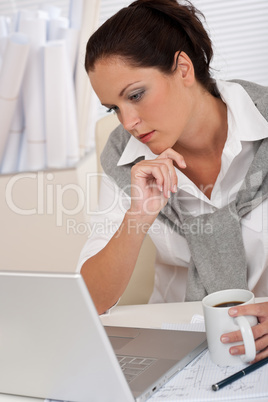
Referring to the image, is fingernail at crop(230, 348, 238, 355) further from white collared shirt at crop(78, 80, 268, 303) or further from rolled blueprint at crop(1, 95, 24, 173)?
rolled blueprint at crop(1, 95, 24, 173)

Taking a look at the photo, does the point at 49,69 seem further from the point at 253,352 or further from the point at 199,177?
the point at 253,352

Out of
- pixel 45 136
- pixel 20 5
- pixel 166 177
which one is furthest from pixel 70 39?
pixel 166 177

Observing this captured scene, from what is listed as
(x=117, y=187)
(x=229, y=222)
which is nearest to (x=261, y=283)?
(x=229, y=222)

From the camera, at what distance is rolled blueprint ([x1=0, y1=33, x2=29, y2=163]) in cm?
227

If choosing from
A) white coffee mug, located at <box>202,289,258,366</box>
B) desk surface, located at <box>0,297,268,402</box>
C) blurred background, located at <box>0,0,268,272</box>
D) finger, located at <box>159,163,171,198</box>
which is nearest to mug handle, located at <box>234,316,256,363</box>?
white coffee mug, located at <box>202,289,258,366</box>

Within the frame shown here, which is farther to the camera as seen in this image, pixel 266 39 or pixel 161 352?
pixel 266 39

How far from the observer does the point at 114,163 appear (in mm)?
1562

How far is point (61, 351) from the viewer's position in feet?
2.49

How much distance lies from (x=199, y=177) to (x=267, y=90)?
0.29 meters

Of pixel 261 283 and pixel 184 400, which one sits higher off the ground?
pixel 184 400

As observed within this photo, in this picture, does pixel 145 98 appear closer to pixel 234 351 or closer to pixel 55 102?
pixel 234 351

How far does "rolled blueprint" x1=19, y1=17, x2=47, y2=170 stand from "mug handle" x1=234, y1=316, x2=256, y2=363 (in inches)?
68.1

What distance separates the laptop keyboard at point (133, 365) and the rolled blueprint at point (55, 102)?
1.60m

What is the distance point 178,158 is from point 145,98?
6.8 inches
